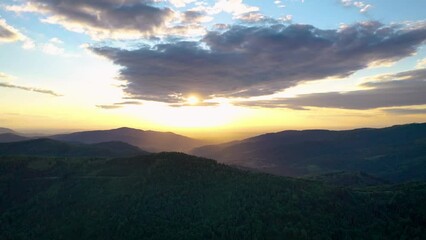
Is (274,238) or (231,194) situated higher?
(231,194)

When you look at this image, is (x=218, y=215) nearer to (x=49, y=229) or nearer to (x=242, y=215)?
(x=242, y=215)

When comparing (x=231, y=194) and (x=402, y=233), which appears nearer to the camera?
(x=402, y=233)

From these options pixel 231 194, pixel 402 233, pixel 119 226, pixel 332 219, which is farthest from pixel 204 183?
pixel 402 233

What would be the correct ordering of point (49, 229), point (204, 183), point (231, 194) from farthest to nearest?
point (204, 183), point (231, 194), point (49, 229)

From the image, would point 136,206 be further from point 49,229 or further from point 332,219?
point 332,219

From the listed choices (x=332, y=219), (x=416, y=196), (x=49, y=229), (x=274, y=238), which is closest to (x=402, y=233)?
(x=332, y=219)

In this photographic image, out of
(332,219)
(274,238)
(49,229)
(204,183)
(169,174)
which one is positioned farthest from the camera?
(169,174)
